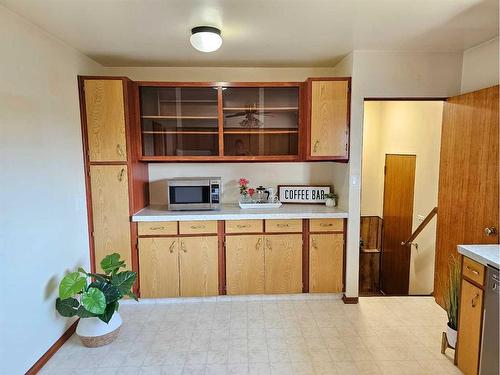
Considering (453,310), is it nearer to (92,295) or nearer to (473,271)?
(473,271)

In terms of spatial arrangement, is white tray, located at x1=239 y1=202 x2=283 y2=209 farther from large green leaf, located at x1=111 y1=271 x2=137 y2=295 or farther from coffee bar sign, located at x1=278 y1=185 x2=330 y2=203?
large green leaf, located at x1=111 y1=271 x2=137 y2=295

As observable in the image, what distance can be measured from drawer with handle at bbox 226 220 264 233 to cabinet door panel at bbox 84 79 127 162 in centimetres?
122

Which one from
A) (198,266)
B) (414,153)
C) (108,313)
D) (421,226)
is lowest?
(108,313)

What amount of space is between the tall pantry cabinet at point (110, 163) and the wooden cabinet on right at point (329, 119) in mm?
1787

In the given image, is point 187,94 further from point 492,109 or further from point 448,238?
point 448,238

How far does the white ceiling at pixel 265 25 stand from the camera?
1.92 metres

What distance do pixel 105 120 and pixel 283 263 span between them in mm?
2246

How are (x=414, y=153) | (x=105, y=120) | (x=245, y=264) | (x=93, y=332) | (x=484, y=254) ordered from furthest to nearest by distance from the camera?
1. (x=414, y=153)
2. (x=245, y=264)
3. (x=105, y=120)
4. (x=93, y=332)
5. (x=484, y=254)

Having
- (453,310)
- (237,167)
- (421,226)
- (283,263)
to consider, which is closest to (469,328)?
(453,310)

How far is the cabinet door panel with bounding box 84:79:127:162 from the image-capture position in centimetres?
284

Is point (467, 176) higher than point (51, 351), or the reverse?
point (467, 176)

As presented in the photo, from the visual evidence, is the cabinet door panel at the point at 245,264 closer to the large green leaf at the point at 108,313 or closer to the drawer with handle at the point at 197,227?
the drawer with handle at the point at 197,227

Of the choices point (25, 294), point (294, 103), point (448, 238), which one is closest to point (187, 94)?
point (294, 103)

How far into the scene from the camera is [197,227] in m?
3.06
